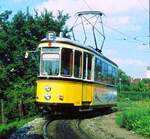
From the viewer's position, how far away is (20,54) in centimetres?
3228

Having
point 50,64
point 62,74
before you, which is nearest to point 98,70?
point 62,74

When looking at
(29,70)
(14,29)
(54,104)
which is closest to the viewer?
(54,104)

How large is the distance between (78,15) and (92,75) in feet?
19.2

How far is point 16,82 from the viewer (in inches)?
1206

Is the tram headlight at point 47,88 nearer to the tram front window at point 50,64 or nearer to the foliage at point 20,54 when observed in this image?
the tram front window at point 50,64

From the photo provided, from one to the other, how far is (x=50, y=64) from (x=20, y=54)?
10.3 meters

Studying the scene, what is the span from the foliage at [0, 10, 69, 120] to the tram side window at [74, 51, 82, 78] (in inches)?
150

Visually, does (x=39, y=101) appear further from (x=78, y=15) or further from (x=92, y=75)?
(x=78, y=15)

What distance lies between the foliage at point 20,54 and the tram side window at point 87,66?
3252mm

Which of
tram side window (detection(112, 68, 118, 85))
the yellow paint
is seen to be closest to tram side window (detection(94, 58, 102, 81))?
the yellow paint

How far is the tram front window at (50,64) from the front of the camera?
22.1 meters

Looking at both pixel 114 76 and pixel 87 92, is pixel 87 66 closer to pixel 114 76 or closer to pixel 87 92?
pixel 87 92

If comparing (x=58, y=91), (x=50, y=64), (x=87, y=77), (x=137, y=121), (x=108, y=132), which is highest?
(x=50, y=64)

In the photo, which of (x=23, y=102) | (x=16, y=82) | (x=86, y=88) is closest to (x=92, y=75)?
(x=86, y=88)
